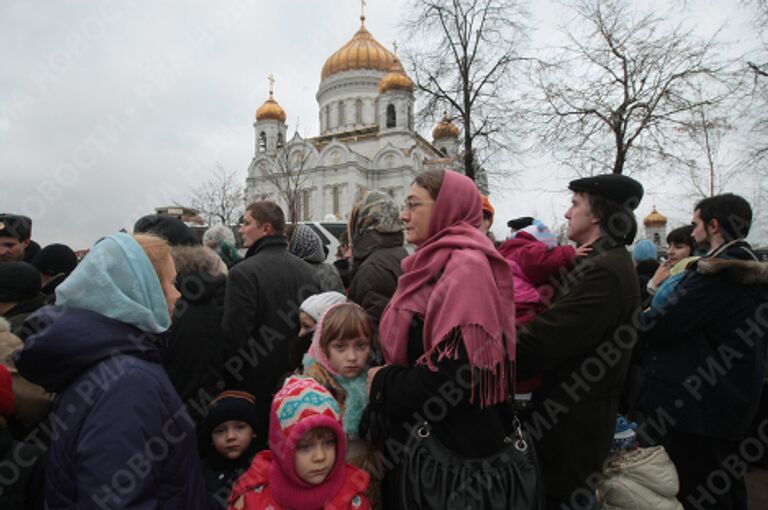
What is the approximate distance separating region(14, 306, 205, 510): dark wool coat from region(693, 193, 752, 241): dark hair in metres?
3.81

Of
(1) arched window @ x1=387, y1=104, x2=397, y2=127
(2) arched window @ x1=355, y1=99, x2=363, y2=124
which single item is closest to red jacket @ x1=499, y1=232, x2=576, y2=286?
(1) arched window @ x1=387, y1=104, x2=397, y2=127

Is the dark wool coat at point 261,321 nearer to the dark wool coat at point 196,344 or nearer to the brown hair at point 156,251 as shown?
the dark wool coat at point 196,344

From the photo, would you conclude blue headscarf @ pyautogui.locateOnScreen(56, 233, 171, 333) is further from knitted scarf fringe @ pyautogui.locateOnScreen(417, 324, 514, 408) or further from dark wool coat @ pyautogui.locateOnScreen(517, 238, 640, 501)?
dark wool coat @ pyautogui.locateOnScreen(517, 238, 640, 501)

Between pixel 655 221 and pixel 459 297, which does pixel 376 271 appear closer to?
pixel 459 297

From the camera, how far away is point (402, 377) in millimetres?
1994

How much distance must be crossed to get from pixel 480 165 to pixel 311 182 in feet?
112

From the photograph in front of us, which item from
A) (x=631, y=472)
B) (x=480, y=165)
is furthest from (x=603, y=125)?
(x=631, y=472)

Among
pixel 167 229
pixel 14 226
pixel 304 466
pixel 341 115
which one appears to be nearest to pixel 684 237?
pixel 304 466

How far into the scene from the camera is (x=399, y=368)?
6.72 ft

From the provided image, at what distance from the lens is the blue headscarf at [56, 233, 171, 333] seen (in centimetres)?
164

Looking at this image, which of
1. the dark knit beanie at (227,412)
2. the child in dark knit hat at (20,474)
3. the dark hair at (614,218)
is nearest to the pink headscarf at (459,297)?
the dark hair at (614,218)

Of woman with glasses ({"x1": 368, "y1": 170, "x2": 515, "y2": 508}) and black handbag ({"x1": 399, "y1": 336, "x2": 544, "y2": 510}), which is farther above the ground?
woman with glasses ({"x1": 368, "y1": 170, "x2": 515, "y2": 508})

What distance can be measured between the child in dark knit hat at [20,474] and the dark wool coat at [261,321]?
156 cm

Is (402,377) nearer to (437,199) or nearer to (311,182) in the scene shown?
(437,199)
